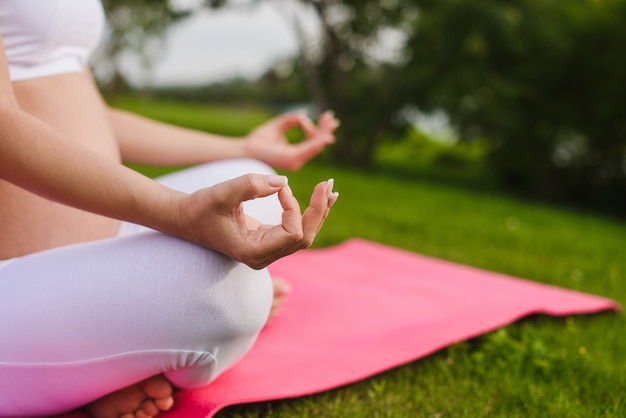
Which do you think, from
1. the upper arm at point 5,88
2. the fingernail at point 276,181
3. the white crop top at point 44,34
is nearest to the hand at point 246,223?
the fingernail at point 276,181

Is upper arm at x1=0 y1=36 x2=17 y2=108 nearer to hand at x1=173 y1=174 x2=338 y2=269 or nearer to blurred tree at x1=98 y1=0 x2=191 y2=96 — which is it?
hand at x1=173 y1=174 x2=338 y2=269

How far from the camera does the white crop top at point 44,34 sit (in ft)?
4.59

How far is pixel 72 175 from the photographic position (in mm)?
1121

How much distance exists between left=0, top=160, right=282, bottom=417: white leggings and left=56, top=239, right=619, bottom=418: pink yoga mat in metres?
0.24

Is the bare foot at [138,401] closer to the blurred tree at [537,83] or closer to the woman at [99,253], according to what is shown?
the woman at [99,253]

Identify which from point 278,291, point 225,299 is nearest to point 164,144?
point 278,291

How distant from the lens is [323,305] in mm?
2297

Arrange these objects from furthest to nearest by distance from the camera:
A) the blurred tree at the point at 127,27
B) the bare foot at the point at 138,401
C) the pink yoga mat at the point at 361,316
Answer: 1. the blurred tree at the point at 127,27
2. the pink yoga mat at the point at 361,316
3. the bare foot at the point at 138,401

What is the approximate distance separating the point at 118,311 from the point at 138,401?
29 centimetres

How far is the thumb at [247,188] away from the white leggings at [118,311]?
0.56 ft

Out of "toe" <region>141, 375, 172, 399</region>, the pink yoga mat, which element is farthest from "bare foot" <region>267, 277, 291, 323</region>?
"toe" <region>141, 375, 172, 399</region>

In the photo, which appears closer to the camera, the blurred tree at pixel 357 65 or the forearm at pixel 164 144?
the forearm at pixel 164 144

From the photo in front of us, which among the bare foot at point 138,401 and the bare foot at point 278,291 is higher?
the bare foot at point 138,401

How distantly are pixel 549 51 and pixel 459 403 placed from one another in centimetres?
750
